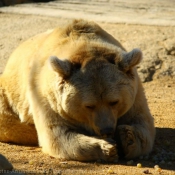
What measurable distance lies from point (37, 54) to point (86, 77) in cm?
119

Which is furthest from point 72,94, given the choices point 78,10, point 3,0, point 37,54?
point 3,0

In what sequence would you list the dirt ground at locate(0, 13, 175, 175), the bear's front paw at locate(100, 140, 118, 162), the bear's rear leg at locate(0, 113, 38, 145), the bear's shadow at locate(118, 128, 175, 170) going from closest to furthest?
1. the dirt ground at locate(0, 13, 175, 175)
2. the bear's front paw at locate(100, 140, 118, 162)
3. the bear's shadow at locate(118, 128, 175, 170)
4. the bear's rear leg at locate(0, 113, 38, 145)

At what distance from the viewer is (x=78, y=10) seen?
14.6m

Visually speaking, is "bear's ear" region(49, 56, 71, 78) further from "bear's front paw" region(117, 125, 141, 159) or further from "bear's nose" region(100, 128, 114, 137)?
"bear's front paw" region(117, 125, 141, 159)

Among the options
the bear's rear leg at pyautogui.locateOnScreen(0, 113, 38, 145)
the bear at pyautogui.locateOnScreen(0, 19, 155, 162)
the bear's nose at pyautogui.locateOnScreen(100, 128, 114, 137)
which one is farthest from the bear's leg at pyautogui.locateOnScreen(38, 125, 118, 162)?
the bear's rear leg at pyautogui.locateOnScreen(0, 113, 38, 145)

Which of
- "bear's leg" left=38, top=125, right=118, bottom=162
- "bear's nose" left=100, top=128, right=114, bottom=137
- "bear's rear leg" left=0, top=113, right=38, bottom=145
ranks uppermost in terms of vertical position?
"bear's nose" left=100, top=128, right=114, bottom=137

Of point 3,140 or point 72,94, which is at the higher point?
point 72,94

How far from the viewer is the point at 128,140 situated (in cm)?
643

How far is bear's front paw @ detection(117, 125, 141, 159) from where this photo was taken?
641 cm

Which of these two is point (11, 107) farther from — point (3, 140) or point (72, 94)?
point (72, 94)

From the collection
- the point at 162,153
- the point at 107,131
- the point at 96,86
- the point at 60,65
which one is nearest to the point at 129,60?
the point at 96,86

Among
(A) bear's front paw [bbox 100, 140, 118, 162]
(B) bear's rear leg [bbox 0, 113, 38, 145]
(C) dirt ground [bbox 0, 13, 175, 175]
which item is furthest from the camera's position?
(B) bear's rear leg [bbox 0, 113, 38, 145]

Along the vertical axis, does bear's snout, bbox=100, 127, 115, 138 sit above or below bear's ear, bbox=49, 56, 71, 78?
below

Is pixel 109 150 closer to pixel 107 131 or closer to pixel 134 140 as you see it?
pixel 107 131
